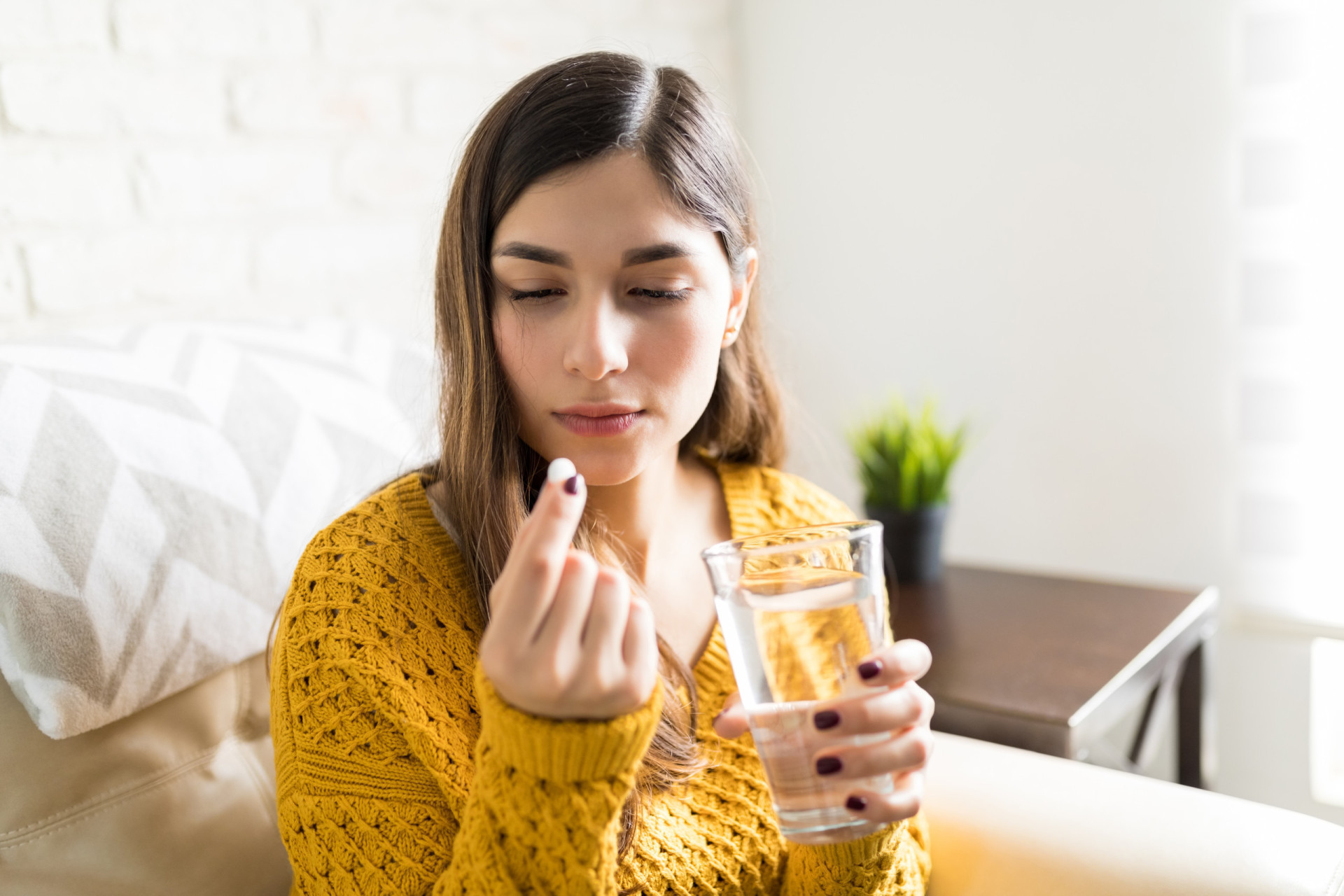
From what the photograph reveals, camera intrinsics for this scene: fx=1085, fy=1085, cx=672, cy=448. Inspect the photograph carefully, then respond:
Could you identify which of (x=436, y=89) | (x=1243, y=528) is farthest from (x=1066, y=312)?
(x=436, y=89)

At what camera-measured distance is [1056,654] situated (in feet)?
4.64

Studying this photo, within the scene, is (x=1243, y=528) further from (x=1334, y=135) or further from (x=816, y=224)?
(x=816, y=224)

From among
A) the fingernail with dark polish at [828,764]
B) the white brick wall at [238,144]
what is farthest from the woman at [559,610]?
the white brick wall at [238,144]

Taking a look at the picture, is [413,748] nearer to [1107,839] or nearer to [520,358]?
[520,358]

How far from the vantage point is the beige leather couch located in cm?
88

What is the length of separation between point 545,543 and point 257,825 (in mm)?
571

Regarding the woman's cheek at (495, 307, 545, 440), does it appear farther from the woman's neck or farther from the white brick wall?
the white brick wall

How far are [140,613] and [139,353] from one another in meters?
0.27

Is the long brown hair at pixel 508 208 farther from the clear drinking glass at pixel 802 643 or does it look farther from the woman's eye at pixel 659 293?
the clear drinking glass at pixel 802 643

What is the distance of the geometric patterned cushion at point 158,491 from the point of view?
33.9 inches

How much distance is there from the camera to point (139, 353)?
3.42 ft

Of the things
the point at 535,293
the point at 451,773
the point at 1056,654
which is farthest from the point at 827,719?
the point at 1056,654

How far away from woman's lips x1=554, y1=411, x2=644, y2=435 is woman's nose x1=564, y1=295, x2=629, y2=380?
4 centimetres

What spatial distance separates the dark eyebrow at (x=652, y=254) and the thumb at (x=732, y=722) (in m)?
0.35
